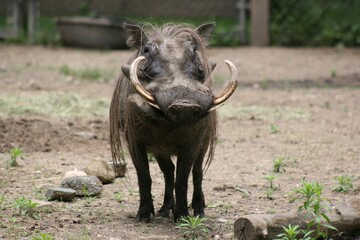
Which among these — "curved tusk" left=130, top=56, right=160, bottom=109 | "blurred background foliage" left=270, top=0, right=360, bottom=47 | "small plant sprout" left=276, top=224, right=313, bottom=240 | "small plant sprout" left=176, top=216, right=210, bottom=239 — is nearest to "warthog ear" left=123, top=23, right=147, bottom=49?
"curved tusk" left=130, top=56, right=160, bottom=109

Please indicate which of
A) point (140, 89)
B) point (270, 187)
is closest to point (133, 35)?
point (140, 89)

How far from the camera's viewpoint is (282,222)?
4.53 meters

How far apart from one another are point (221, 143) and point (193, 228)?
3253 millimetres

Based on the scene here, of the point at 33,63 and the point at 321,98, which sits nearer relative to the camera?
the point at 321,98

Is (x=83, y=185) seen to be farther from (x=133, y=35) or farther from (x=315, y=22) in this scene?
(x=315, y=22)

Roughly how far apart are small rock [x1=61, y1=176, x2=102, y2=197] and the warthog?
0.38 metres

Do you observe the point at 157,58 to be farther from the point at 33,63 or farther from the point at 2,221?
the point at 33,63

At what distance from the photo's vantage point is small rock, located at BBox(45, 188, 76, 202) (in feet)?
18.3

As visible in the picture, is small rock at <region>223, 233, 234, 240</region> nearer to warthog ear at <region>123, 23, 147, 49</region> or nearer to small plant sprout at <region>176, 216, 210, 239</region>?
small plant sprout at <region>176, 216, 210, 239</region>

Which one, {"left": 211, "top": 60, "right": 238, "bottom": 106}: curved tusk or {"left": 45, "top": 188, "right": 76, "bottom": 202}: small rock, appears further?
{"left": 45, "top": 188, "right": 76, "bottom": 202}: small rock

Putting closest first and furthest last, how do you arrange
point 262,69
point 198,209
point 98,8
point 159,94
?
1. point 159,94
2. point 198,209
3. point 262,69
4. point 98,8

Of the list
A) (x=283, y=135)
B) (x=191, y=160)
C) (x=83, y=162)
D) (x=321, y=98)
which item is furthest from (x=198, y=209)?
(x=321, y=98)

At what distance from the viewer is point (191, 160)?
202 inches

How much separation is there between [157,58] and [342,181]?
71.8 inches
